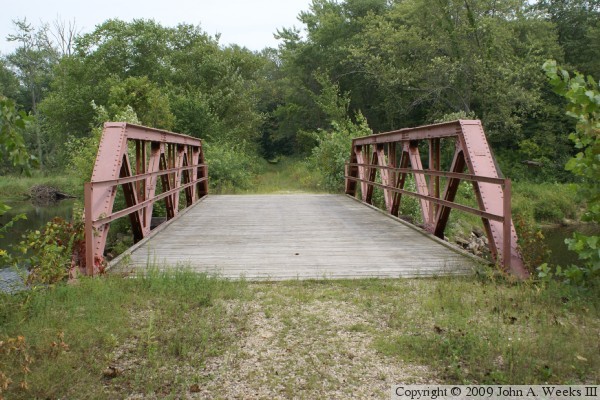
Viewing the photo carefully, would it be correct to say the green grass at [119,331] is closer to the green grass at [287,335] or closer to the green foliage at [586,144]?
the green grass at [287,335]

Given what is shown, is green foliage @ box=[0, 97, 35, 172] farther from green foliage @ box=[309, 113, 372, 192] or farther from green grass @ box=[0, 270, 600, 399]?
green foliage @ box=[309, 113, 372, 192]

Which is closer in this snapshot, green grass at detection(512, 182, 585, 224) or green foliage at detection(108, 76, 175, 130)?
green grass at detection(512, 182, 585, 224)

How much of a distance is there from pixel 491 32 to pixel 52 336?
2283cm

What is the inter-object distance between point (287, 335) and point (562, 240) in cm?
1383

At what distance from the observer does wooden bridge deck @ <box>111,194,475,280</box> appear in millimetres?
5297

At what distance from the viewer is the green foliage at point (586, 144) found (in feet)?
12.5

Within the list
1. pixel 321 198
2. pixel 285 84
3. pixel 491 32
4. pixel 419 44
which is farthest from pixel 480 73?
pixel 285 84

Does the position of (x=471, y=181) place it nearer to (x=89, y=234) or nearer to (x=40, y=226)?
(x=89, y=234)

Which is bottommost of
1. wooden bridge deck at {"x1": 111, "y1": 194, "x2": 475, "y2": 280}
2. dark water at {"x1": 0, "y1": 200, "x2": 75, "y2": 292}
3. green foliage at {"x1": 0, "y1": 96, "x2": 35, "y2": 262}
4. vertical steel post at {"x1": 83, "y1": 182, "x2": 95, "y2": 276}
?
dark water at {"x1": 0, "y1": 200, "x2": 75, "y2": 292}

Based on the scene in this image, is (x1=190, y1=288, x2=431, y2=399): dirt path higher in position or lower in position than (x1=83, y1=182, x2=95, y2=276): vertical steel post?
lower

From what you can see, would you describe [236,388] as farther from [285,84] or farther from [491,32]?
[285,84]

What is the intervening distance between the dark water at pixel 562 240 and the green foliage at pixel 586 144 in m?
6.21

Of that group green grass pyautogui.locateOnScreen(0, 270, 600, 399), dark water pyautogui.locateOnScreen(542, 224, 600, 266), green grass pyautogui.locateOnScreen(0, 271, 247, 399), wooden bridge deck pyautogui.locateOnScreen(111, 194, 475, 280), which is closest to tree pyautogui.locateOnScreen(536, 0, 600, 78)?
dark water pyautogui.locateOnScreen(542, 224, 600, 266)

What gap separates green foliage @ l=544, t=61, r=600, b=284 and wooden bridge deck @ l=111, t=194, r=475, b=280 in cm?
133
